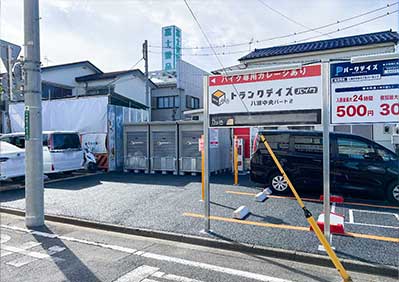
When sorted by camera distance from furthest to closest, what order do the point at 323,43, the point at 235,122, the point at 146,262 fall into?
the point at 323,43 < the point at 235,122 < the point at 146,262

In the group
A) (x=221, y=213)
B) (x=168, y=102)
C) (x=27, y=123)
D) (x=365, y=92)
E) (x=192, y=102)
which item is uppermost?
(x=192, y=102)

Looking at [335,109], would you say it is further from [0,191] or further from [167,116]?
[167,116]

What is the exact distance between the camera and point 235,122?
15.2ft

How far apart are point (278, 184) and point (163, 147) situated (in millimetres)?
5027

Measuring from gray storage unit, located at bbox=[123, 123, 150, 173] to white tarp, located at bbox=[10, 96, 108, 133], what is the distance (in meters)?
0.99

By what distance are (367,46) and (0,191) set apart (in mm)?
13629

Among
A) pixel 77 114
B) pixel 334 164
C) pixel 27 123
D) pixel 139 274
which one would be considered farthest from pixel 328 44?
pixel 139 274

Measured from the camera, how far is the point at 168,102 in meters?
22.9

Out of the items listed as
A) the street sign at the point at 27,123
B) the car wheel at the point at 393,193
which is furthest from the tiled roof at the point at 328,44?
the street sign at the point at 27,123

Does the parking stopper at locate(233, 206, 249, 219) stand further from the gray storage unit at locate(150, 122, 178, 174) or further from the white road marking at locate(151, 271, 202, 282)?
the gray storage unit at locate(150, 122, 178, 174)

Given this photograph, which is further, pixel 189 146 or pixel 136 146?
pixel 136 146

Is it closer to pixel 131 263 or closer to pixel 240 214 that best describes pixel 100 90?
pixel 240 214

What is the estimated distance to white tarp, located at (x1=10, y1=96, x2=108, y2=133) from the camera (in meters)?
11.8

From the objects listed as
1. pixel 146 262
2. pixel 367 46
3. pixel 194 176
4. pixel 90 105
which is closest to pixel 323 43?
pixel 367 46
